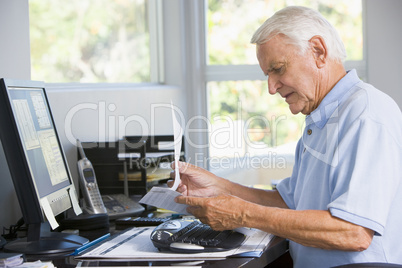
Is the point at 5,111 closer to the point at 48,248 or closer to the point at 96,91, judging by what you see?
the point at 48,248

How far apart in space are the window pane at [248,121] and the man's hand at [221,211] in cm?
193

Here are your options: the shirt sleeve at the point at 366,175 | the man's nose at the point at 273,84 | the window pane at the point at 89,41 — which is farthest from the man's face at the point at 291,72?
the window pane at the point at 89,41

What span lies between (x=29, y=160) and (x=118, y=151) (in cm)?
91

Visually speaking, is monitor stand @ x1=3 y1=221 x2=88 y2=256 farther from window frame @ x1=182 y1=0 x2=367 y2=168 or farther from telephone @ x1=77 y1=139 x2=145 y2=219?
window frame @ x1=182 y1=0 x2=367 y2=168

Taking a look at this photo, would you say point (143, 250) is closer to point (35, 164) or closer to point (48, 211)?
point (48, 211)

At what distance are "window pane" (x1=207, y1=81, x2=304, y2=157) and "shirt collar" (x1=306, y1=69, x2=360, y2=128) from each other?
1.73 metres

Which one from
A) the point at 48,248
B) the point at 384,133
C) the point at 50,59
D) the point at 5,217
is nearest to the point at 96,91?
the point at 50,59

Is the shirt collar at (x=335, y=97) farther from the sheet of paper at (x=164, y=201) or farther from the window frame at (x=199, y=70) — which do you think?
the window frame at (x=199, y=70)

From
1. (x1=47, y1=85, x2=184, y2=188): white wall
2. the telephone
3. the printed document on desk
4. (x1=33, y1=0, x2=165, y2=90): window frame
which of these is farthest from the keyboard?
(x1=33, y1=0, x2=165, y2=90): window frame

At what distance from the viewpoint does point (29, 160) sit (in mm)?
1576

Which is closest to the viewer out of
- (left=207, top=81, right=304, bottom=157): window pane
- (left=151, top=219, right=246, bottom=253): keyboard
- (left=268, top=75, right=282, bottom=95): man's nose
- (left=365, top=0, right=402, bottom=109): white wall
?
(left=151, top=219, right=246, bottom=253): keyboard

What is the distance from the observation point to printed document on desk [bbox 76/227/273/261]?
1471 millimetres

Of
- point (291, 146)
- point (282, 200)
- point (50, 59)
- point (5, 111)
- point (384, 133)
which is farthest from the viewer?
point (291, 146)

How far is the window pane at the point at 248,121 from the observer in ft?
11.3
